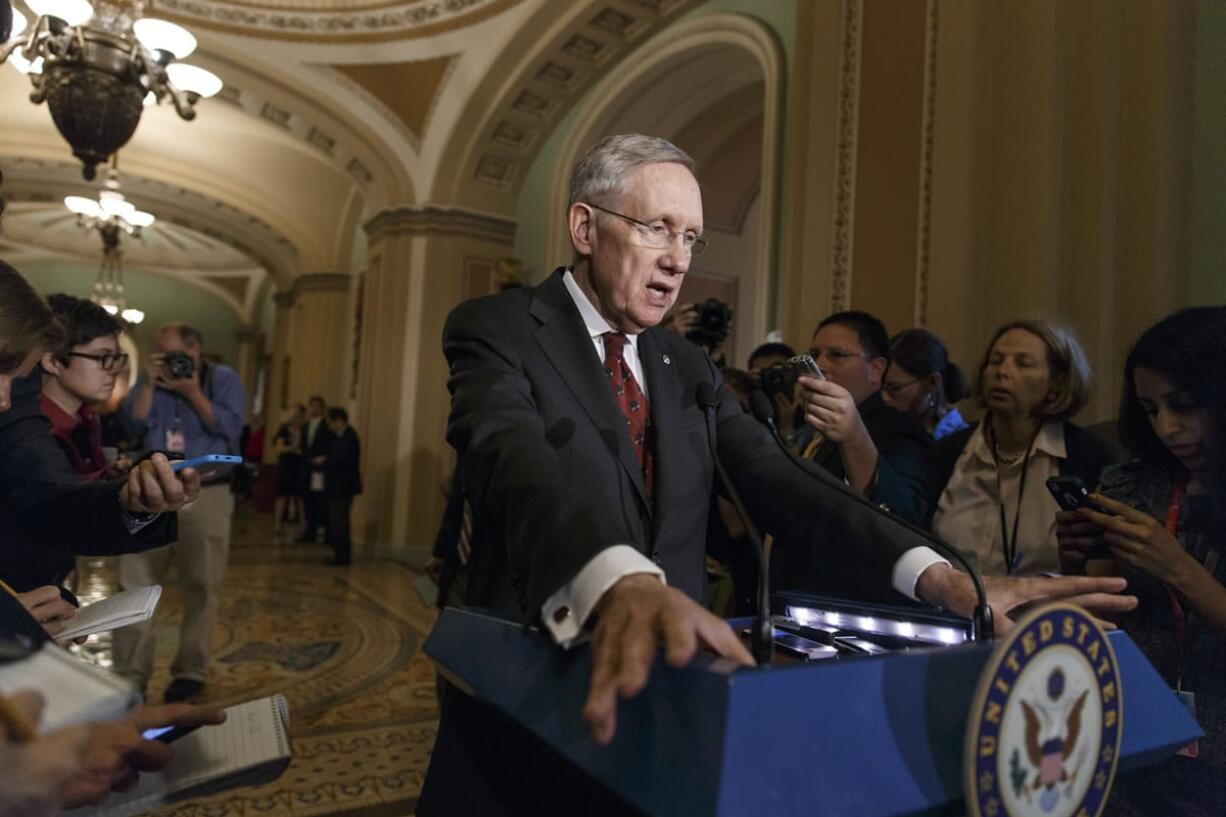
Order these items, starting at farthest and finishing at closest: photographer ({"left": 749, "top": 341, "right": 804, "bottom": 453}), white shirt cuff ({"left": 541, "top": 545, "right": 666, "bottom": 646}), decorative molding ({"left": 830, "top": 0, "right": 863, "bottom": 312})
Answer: decorative molding ({"left": 830, "top": 0, "right": 863, "bottom": 312}) < photographer ({"left": 749, "top": 341, "right": 804, "bottom": 453}) < white shirt cuff ({"left": 541, "top": 545, "right": 666, "bottom": 646})

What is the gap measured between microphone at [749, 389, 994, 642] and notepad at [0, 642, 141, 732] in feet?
2.30

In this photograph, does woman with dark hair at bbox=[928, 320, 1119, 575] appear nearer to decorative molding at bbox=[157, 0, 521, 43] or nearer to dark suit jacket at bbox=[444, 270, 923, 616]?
dark suit jacket at bbox=[444, 270, 923, 616]

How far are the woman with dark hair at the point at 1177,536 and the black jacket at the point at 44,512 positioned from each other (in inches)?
65.2

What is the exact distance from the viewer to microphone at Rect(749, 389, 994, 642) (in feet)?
2.65

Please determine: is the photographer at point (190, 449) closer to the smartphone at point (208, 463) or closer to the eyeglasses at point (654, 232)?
the smartphone at point (208, 463)

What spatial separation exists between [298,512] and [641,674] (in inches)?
428

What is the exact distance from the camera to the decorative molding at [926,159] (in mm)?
3131

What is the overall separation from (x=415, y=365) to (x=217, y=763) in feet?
Result: 24.2

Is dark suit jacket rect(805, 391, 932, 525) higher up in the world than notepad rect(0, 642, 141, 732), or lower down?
higher up

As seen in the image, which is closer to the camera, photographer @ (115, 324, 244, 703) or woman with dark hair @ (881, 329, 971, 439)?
woman with dark hair @ (881, 329, 971, 439)

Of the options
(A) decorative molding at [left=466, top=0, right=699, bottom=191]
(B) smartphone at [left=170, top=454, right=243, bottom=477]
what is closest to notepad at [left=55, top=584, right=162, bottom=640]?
(B) smartphone at [left=170, top=454, right=243, bottom=477]

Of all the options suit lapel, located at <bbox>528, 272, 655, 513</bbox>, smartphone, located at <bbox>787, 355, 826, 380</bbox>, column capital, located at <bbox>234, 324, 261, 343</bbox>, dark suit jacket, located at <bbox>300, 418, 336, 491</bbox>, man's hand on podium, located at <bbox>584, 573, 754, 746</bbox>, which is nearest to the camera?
man's hand on podium, located at <bbox>584, 573, 754, 746</bbox>


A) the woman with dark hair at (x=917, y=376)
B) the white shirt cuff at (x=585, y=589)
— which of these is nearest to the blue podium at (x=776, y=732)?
the white shirt cuff at (x=585, y=589)

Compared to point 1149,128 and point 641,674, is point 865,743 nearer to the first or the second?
point 641,674
